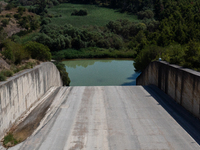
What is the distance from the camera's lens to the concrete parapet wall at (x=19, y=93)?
9.02 meters

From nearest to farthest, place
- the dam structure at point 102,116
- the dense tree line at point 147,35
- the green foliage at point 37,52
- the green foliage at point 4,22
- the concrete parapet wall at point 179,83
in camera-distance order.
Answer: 1. the dam structure at point 102,116
2. the concrete parapet wall at point 179,83
3. the green foliage at point 37,52
4. the dense tree line at point 147,35
5. the green foliage at point 4,22

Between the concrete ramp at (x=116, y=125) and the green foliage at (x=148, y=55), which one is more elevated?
the green foliage at (x=148, y=55)

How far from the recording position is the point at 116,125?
10297mm

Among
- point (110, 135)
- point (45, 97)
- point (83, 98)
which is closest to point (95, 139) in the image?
point (110, 135)

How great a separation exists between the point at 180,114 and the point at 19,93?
7.64 metres

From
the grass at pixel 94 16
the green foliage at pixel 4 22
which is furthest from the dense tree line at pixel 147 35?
the green foliage at pixel 4 22

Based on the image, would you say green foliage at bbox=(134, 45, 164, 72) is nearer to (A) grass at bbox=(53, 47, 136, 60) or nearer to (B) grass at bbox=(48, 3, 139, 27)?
(A) grass at bbox=(53, 47, 136, 60)

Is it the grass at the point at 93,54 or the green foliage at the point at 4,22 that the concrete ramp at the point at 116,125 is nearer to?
the grass at the point at 93,54

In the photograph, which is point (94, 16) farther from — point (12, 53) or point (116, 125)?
point (116, 125)

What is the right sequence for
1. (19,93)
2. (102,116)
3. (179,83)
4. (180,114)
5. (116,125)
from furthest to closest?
(179,83) → (102,116) → (180,114) → (19,93) → (116,125)

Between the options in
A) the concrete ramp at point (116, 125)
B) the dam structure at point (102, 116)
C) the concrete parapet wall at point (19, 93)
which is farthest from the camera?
the concrete parapet wall at point (19, 93)

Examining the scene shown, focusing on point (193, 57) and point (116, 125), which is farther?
point (193, 57)

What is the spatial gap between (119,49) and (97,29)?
15.3 m

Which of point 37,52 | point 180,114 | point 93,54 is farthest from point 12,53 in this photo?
point 93,54
